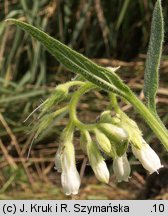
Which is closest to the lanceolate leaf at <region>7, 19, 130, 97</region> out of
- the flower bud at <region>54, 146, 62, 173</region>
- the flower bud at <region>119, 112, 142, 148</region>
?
the flower bud at <region>119, 112, 142, 148</region>

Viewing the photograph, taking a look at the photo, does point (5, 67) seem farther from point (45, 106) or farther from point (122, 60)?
point (45, 106)

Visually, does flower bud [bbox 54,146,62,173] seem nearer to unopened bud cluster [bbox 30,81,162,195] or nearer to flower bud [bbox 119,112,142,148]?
unopened bud cluster [bbox 30,81,162,195]

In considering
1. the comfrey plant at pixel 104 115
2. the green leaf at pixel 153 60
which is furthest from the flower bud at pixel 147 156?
the green leaf at pixel 153 60

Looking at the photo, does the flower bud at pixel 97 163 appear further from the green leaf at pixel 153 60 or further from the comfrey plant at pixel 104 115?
the green leaf at pixel 153 60

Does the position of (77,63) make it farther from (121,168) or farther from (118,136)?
(121,168)

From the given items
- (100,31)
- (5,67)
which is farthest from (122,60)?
(5,67)

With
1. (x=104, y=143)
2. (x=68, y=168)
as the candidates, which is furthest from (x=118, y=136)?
(x=68, y=168)

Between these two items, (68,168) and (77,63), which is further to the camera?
(68,168)

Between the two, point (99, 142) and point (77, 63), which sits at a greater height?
point (77, 63)

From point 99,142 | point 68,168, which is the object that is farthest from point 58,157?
point 99,142
